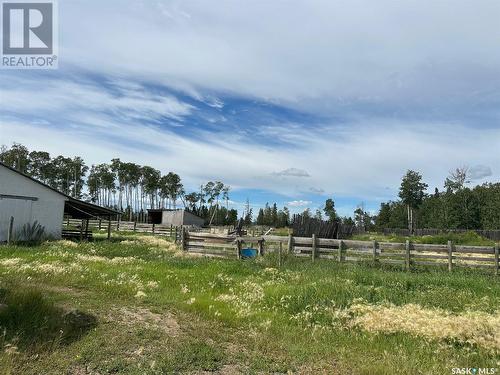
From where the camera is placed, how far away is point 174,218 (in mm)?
68500

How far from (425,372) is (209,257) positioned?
1590cm

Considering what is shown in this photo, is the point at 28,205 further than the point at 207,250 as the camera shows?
Yes

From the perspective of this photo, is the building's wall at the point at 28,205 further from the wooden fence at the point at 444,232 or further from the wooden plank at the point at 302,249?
the wooden fence at the point at 444,232

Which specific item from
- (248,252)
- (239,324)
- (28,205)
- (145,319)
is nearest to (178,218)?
(28,205)

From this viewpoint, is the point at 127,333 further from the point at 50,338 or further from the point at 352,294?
the point at 352,294

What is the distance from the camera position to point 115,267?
15664mm

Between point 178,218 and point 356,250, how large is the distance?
49.5 metres

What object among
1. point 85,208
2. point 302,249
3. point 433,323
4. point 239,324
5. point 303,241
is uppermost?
point 85,208

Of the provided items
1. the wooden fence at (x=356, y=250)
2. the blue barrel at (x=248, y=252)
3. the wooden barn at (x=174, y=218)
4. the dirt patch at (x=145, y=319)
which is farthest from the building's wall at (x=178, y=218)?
the dirt patch at (x=145, y=319)

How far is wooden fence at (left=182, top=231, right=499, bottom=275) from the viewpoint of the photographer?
18453mm

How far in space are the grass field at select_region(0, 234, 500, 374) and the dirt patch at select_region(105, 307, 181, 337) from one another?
2 cm

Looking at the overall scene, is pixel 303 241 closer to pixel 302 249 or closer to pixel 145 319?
pixel 302 249

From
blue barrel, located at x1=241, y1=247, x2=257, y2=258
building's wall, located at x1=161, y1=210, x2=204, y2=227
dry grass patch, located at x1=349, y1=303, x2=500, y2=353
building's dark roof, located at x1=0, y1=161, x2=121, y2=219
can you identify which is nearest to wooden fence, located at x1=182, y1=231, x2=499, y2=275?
blue barrel, located at x1=241, y1=247, x2=257, y2=258

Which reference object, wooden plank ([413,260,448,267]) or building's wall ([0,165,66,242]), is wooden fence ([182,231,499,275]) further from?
building's wall ([0,165,66,242])
